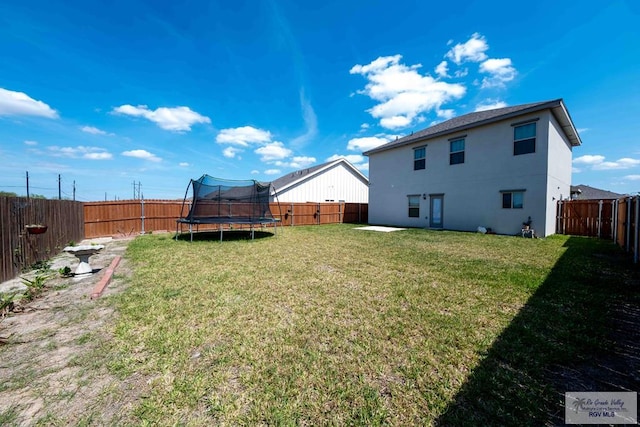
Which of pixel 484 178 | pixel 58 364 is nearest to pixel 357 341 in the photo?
pixel 58 364

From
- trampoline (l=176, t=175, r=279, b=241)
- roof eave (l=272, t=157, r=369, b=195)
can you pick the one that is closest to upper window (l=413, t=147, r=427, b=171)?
roof eave (l=272, t=157, r=369, b=195)

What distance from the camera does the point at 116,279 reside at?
4.44 metres

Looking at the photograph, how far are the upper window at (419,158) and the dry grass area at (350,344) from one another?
9198 millimetres

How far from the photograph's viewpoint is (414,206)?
13.7 meters

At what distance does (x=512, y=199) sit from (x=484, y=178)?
1.42m

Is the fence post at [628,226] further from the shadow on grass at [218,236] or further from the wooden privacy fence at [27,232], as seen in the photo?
the wooden privacy fence at [27,232]

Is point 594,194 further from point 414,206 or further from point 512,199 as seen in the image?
point 414,206

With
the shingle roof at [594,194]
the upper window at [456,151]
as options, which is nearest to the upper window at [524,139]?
the upper window at [456,151]

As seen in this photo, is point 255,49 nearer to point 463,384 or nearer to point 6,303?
point 6,303

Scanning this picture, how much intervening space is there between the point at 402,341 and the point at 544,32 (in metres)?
11.3

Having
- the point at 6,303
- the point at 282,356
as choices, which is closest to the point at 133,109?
the point at 6,303

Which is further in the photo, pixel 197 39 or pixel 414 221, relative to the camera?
pixel 414 221

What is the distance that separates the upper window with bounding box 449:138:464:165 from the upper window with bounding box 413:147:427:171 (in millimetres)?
1371

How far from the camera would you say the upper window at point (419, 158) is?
1315 cm
